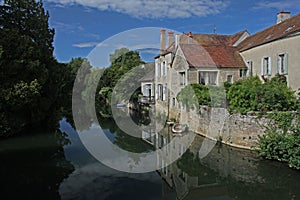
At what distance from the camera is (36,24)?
2003 centimetres

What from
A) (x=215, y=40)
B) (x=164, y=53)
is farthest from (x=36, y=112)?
(x=215, y=40)

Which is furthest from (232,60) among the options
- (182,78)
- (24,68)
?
(24,68)

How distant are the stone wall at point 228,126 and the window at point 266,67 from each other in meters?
6.02

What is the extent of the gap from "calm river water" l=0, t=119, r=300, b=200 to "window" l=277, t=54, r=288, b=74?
23.3ft

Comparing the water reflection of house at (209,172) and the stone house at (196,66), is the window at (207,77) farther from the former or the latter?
the water reflection of house at (209,172)

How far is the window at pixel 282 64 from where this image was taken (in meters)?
16.3

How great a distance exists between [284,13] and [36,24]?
842 inches

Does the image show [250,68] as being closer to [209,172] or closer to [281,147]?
[281,147]

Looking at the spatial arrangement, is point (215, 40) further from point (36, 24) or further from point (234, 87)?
point (36, 24)

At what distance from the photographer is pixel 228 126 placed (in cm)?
1417

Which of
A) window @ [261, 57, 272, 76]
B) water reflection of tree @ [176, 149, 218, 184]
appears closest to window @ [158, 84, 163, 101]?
window @ [261, 57, 272, 76]

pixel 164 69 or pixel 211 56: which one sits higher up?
pixel 211 56

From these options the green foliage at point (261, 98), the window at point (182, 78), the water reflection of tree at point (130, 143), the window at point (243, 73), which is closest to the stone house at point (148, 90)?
the window at point (182, 78)

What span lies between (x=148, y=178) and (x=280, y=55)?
12780 millimetres
